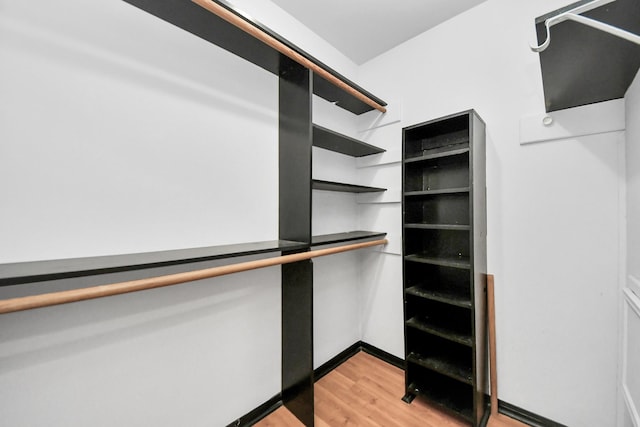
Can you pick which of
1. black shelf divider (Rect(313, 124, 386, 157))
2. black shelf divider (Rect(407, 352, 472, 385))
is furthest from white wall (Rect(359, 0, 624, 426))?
black shelf divider (Rect(313, 124, 386, 157))

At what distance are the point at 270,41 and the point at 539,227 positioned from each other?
6.15 ft

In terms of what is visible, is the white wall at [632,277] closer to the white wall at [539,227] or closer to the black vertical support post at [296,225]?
the white wall at [539,227]

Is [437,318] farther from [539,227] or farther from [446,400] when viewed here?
[539,227]

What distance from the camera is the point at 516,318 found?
1497 mm

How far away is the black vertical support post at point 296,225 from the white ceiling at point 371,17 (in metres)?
0.59

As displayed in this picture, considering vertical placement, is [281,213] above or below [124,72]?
below

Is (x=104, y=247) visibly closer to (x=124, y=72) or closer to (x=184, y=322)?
(x=184, y=322)

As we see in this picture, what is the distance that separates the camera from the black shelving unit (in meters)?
1.43

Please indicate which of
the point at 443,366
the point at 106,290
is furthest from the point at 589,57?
the point at 106,290

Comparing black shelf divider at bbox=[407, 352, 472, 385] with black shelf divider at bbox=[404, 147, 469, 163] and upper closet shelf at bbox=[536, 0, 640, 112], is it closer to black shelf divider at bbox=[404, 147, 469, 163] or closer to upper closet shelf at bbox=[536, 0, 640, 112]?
black shelf divider at bbox=[404, 147, 469, 163]

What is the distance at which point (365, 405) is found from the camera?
1.60m

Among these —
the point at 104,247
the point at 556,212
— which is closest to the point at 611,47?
the point at 556,212

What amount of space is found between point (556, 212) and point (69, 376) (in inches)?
97.7

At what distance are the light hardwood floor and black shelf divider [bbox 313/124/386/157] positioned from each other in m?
1.83
